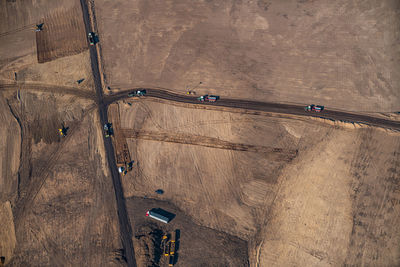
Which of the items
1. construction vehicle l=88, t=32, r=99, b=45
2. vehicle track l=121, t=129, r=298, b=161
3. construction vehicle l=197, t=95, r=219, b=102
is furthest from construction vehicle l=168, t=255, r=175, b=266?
construction vehicle l=88, t=32, r=99, b=45

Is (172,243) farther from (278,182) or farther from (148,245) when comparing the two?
(278,182)

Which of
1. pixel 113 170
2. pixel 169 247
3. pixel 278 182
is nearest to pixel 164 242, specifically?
pixel 169 247

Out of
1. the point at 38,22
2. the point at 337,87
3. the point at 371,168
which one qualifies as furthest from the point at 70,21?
the point at 371,168

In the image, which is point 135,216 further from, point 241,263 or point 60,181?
point 241,263

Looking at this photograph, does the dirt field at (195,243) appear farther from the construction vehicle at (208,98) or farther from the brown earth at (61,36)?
the brown earth at (61,36)

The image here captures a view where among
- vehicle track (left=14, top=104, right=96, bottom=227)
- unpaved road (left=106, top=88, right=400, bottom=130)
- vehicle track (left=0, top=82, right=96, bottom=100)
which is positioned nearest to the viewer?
unpaved road (left=106, top=88, right=400, bottom=130)

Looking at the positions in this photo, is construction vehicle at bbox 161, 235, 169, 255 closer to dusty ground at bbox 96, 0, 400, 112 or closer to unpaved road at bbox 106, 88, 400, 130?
unpaved road at bbox 106, 88, 400, 130

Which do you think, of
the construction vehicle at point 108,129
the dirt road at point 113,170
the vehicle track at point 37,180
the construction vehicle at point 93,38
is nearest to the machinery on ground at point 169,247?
the dirt road at point 113,170
